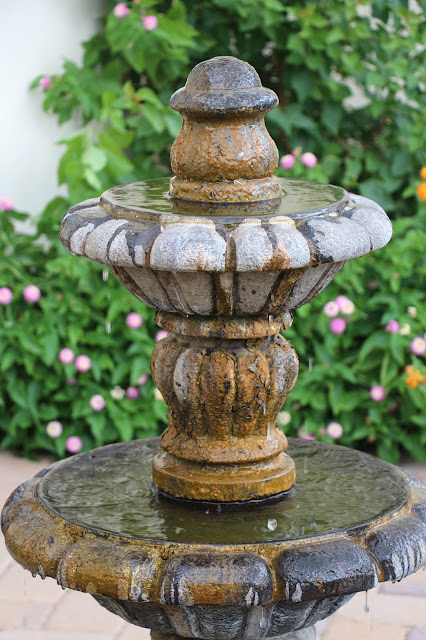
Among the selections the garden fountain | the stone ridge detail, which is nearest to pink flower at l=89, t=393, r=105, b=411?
the garden fountain

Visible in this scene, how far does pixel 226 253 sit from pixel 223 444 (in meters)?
0.53

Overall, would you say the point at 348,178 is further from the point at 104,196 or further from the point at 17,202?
the point at 104,196

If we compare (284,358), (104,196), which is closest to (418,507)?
(284,358)

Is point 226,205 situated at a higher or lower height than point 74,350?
higher

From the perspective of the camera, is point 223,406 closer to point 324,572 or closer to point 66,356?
point 324,572

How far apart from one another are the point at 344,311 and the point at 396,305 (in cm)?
25

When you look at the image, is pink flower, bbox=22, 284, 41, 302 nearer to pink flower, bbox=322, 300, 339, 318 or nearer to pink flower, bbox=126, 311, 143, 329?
pink flower, bbox=126, 311, 143, 329

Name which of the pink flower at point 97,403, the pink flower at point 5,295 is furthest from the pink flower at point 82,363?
the pink flower at point 5,295

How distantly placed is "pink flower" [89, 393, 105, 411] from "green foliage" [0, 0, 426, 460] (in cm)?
5

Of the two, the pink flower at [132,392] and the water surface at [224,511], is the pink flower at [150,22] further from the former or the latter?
the water surface at [224,511]

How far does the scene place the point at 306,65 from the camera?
483cm

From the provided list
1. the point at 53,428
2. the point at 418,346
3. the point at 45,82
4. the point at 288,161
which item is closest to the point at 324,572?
the point at 418,346

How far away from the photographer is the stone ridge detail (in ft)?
6.43

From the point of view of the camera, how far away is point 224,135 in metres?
2.15
